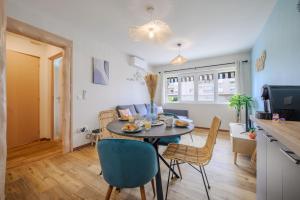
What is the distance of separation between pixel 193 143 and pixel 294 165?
272 cm

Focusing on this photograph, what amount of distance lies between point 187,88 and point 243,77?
68.9 inches

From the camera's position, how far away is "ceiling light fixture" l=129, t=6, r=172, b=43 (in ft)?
6.03

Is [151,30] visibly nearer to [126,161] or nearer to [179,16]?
[179,16]

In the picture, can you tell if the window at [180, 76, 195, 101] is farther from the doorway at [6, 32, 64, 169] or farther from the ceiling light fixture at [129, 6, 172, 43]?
the doorway at [6, 32, 64, 169]

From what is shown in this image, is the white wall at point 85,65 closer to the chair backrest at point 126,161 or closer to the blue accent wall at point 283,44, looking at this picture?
the chair backrest at point 126,161

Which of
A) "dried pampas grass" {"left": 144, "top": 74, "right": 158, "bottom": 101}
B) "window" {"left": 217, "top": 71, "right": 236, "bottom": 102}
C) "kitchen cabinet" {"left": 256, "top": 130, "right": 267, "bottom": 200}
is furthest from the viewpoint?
"window" {"left": 217, "top": 71, "right": 236, "bottom": 102}

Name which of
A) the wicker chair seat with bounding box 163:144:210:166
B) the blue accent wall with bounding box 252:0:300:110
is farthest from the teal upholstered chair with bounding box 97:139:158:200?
the blue accent wall with bounding box 252:0:300:110

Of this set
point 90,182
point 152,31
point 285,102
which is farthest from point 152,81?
point 90,182

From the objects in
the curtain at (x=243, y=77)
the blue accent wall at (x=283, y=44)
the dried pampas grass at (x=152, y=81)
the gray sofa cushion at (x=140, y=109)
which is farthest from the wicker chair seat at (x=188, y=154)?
the curtain at (x=243, y=77)

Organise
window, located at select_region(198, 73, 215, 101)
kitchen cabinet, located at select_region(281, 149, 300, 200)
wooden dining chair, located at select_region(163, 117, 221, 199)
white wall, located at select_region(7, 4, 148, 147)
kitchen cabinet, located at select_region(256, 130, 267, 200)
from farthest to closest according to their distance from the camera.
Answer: window, located at select_region(198, 73, 215, 101), white wall, located at select_region(7, 4, 148, 147), wooden dining chair, located at select_region(163, 117, 221, 199), kitchen cabinet, located at select_region(256, 130, 267, 200), kitchen cabinet, located at select_region(281, 149, 300, 200)

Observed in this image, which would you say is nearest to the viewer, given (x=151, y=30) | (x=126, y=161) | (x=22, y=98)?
(x=126, y=161)

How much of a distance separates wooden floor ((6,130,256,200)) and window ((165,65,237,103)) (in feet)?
8.42

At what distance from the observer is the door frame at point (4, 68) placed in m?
1.23

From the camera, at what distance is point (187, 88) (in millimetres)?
5062
